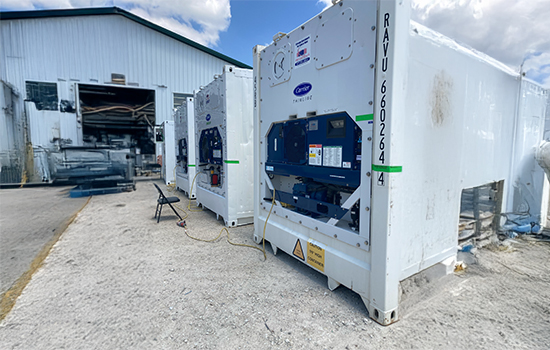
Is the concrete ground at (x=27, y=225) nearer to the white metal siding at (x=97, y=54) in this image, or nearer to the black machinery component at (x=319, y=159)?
the black machinery component at (x=319, y=159)

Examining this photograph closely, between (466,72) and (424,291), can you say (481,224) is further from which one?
(466,72)

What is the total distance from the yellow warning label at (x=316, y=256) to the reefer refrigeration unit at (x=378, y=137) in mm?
11

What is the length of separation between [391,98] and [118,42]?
13296mm

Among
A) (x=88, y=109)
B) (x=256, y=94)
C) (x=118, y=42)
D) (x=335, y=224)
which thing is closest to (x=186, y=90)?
(x=118, y=42)

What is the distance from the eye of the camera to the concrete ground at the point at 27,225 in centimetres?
299

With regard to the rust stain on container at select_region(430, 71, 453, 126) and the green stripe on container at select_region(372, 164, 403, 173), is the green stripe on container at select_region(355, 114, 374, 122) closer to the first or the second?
the green stripe on container at select_region(372, 164, 403, 173)

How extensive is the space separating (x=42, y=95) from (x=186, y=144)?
8.59m

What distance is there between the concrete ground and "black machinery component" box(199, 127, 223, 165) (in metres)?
2.61

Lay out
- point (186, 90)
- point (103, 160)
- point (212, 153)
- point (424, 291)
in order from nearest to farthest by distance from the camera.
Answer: point (424, 291)
point (212, 153)
point (103, 160)
point (186, 90)

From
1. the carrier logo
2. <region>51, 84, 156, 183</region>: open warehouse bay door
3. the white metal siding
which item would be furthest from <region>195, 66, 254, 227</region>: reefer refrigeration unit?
the white metal siding

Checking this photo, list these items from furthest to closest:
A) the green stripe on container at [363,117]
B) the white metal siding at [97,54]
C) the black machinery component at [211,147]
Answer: the white metal siding at [97,54] → the black machinery component at [211,147] → the green stripe on container at [363,117]

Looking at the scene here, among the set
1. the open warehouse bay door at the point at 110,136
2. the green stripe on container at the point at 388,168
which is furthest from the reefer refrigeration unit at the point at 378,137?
the open warehouse bay door at the point at 110,136

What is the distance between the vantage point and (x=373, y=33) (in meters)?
1.81

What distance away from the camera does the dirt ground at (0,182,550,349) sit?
1765 mm
